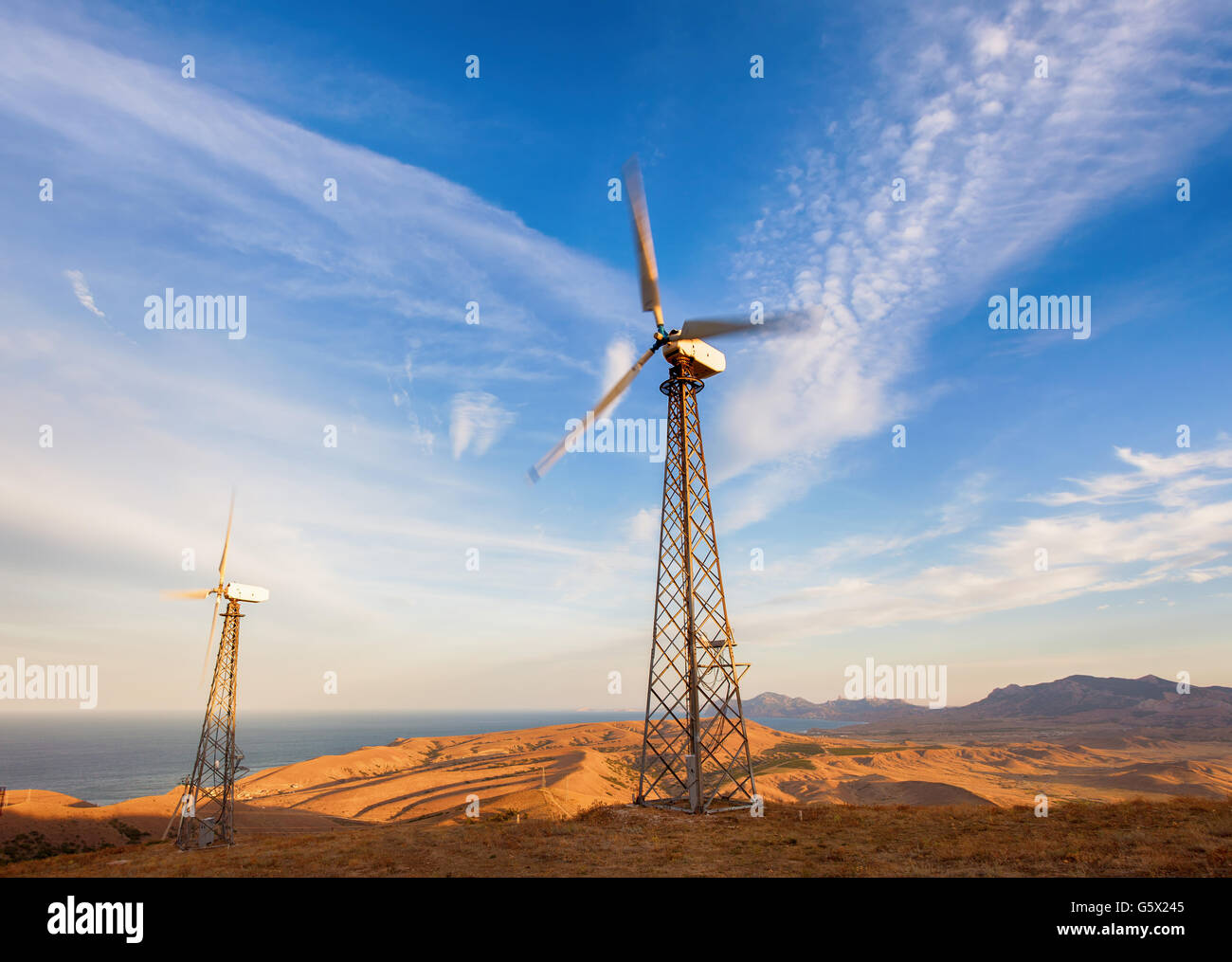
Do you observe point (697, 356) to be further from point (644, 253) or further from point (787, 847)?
point (787, 847)

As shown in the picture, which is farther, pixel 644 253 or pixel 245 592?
pixel 245 592

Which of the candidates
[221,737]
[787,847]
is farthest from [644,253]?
[221,737]

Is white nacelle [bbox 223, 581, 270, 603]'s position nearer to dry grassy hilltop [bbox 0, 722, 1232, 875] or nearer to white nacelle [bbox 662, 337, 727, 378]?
dry grassy hilltop [bbox 0, 722, 1232, 875]

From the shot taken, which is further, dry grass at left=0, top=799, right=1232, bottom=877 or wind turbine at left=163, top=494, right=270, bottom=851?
wind turbine at left=163, top=494, right=270, bottom=851

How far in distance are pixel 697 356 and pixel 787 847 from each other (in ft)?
64.5

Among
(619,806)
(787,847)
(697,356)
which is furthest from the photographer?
(697,356)

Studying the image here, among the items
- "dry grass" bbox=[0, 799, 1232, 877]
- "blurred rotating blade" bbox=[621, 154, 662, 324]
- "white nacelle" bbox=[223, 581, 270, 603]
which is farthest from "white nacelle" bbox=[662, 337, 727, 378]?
"white nacelle" bbox=[223, 581, 270, 603]

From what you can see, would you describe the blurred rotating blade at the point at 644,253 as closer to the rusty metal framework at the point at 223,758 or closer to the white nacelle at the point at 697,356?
the white nacelle at the point at 697,356

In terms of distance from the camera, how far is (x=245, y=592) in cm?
3897

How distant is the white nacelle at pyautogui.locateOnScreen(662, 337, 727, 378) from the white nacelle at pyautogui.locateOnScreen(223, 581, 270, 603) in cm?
3104

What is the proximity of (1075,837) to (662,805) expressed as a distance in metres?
14.7

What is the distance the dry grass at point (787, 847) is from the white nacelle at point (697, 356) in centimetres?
1931

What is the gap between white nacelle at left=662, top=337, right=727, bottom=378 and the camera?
91.2ft

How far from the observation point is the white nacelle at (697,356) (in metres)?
27.8
